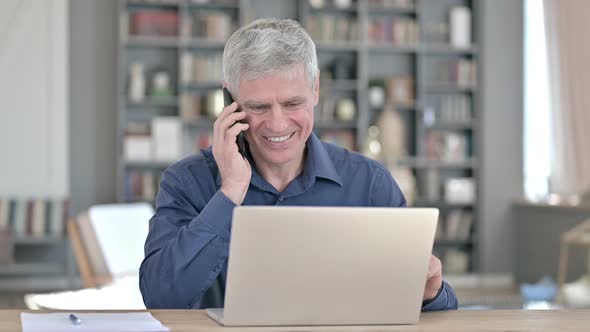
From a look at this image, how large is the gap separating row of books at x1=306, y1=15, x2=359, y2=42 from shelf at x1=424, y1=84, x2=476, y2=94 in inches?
32.8

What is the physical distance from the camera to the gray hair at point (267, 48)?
1972mm

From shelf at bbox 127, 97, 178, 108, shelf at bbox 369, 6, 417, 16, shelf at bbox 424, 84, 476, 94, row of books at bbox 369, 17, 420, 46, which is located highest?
shelf at bbox 369, 6, 417, 16

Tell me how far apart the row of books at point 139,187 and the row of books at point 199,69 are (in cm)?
86

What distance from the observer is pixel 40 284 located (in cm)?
794

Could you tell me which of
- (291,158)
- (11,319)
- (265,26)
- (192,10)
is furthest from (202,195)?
(192,10)

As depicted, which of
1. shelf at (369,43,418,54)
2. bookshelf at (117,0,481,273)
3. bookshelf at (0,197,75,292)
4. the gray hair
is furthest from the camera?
shelf at (369,43,418,54)

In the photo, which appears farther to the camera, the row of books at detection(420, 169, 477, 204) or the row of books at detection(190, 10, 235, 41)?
the row of books at detection(420, 169, 477, 204)

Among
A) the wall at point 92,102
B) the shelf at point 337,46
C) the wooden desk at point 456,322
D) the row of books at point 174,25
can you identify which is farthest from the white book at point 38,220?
the wooden desk at point 456,322

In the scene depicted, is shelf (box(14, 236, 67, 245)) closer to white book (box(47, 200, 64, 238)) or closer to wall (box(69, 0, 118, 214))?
white book (box(47, 200, 64, 238))

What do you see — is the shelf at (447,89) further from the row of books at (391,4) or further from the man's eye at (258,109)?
the man's eye at (258,109)

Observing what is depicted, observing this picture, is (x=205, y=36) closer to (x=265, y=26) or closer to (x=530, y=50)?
(x=530, y=50)

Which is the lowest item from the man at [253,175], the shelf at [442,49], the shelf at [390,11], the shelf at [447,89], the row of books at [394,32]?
the man at [253,175]

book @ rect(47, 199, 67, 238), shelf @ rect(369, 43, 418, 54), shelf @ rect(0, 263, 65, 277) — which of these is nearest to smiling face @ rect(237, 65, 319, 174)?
shelf @ rect(0, 263, 65, 277)

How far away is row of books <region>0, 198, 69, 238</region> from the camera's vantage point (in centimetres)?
785
